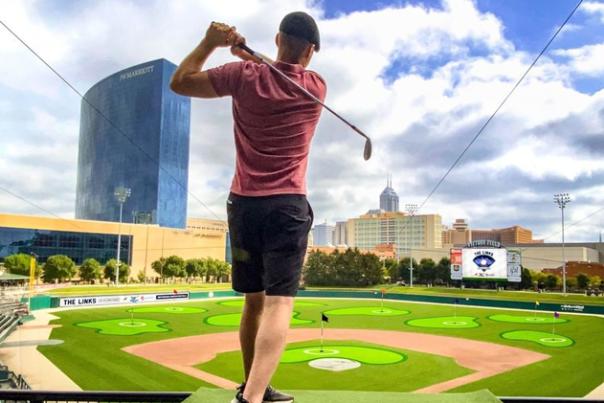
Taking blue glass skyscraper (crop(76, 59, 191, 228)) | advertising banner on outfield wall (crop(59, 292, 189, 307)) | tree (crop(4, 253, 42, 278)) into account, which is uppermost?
blue glass skyscraper (crop(76, 59, 191, 228))

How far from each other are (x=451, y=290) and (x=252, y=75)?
5384cm

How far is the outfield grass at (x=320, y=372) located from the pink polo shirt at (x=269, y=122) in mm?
14800

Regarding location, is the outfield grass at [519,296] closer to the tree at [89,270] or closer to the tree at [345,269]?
the tree at [345,269]

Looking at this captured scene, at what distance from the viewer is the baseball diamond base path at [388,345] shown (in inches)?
728

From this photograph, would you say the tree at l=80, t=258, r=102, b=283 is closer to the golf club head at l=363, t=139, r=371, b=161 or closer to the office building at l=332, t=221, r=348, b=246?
the golf club head at l=363, t=139, r=371, b=161

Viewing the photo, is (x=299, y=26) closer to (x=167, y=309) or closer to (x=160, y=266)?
(x=167, y=309)

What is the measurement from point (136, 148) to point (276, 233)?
Answer: 306ft

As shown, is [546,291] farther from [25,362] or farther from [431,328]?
[25,362]

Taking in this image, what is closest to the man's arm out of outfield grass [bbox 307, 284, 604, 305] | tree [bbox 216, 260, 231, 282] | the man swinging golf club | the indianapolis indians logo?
the man swinging golf club

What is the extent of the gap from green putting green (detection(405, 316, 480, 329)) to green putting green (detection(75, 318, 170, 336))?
49.9 ft

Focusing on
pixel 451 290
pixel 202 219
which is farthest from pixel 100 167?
pixel 451 290

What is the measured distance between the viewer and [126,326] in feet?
92.1

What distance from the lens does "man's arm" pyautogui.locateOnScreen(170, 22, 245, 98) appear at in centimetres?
211

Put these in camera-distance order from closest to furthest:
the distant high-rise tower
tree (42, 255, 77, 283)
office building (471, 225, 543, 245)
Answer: tree (42, 255, 77, 283)
office building (471, 225, 543, 245)
the distant high-rise tower
